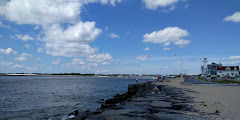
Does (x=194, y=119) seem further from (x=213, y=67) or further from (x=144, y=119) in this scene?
(x=213, y=67)

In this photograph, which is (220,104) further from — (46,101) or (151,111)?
(46,101)

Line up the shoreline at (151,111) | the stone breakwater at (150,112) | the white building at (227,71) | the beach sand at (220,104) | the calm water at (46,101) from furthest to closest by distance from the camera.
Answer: the white building at (227,71)
the calm water at (46,101)
the beach sand at (220,104)
the shoreline at (151,111)
the stone breakwater at (150,112)

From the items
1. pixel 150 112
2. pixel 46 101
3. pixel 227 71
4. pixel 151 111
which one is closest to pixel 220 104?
pixel 151 111

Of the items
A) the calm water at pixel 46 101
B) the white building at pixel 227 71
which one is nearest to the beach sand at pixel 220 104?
the calm water at pixel 46 101

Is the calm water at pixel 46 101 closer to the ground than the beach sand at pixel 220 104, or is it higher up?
closer to the ground

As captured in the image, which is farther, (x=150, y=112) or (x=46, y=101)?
(x=46, y=101)

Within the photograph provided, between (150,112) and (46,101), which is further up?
(150,112)

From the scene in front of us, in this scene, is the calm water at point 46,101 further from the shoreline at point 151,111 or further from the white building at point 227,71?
the white building at point 227,71

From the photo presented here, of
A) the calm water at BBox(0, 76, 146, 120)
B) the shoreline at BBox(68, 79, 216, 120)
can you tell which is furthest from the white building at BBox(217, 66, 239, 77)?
the shoreline at BBox(68, 79, 216, 120)

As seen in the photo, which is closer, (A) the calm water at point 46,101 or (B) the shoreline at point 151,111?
(B) the shoreline at point 151,111

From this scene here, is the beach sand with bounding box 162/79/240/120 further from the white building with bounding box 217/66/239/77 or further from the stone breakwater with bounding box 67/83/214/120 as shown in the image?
the white building with bounding box 217/66/239/77

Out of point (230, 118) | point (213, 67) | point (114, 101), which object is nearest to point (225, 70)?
point (213, 67)

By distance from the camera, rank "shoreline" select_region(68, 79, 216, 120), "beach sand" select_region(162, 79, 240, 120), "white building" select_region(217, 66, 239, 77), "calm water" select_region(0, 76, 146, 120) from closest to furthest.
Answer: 1. "shoreline" select_region(68, 79, 216, 120)
2. "beach sand" select_region(162, 79, 240, 120)
3. "calm water" select_region(0, 76, 146, 120)
4. "white building" select_region(217, 66, 239, 77)

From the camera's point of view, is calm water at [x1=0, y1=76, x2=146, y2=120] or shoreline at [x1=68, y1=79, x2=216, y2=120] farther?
calm water at [x1=0, y1=76, x2=146, y2=120]
